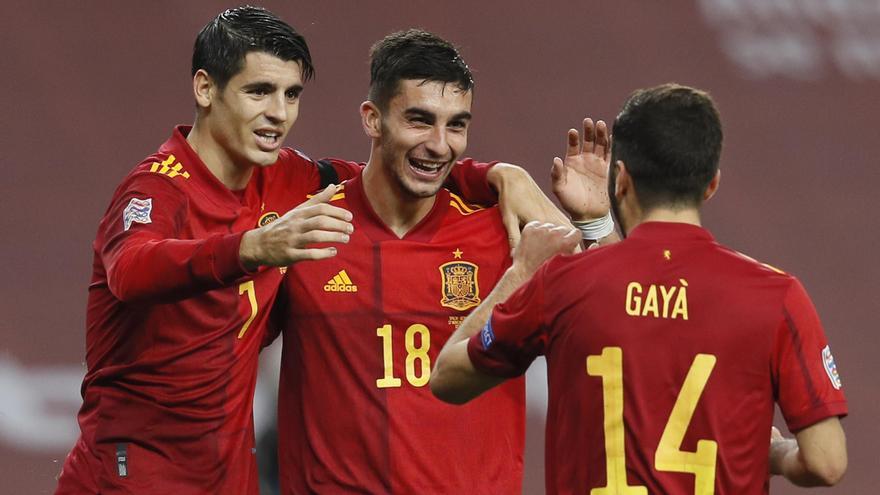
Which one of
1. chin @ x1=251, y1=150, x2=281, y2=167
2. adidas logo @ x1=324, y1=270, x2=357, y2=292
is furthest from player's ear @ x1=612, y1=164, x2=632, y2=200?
chin @ x1=251, y1=150, x2=281, y2=167

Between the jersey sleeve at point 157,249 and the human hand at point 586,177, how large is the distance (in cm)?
109

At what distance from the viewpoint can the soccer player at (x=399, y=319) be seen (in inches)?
157

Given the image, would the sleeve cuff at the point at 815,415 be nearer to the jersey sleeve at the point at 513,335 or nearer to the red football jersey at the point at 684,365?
the red football jersey at the point at 684,365

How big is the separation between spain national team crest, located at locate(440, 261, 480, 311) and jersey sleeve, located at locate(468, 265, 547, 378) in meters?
1.05

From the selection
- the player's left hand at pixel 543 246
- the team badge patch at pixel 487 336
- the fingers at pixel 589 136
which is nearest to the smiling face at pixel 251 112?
the fingers at pixel 589 136

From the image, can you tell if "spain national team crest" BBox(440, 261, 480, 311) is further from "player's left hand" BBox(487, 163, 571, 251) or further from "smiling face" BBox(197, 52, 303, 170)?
"smiling face" BBox(197, 52, 303, 170)

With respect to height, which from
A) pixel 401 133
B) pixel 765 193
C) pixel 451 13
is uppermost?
pixel 451 13

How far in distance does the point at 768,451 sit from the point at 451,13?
4.67 metres

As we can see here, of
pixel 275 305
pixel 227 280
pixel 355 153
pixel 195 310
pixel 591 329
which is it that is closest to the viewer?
pixel 591 329

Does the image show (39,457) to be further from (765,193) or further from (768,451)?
(768,451)

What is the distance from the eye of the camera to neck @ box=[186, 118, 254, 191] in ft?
13.6

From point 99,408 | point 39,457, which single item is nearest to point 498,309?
point 99,408

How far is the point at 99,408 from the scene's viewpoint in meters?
4.01

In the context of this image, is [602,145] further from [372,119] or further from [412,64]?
[372,119]
